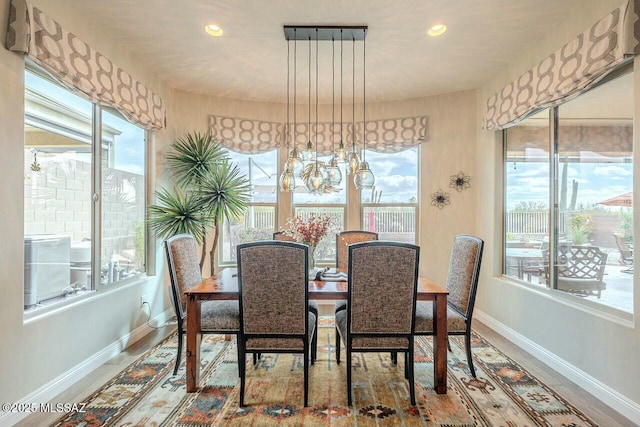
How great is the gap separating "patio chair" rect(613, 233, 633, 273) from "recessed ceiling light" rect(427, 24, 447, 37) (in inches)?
80.3

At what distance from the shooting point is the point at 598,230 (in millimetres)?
2523

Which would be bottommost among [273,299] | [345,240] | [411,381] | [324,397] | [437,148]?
[324,397]

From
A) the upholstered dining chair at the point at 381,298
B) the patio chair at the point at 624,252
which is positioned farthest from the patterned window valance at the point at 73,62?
the patio chair at the point at 624,252

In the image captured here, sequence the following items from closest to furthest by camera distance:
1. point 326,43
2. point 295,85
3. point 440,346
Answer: point 440,346 → point 326,43 → point 295,85

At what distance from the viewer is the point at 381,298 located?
220 cm

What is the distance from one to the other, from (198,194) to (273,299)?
2.11m

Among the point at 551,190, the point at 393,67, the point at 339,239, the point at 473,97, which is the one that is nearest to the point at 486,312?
the point at 551,190

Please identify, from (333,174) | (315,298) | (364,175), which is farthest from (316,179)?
(315,298)

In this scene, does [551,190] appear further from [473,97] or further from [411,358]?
[411,358]

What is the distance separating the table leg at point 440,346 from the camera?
7.65 ft

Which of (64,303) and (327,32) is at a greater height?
(327,32)

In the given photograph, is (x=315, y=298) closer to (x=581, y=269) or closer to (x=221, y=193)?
(x=221, y=193)

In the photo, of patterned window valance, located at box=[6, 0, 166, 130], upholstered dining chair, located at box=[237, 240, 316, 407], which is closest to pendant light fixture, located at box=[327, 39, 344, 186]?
upholstered dining chair, located at box=[237, 240, 316, 407]

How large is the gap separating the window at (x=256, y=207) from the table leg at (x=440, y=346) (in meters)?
2.76
